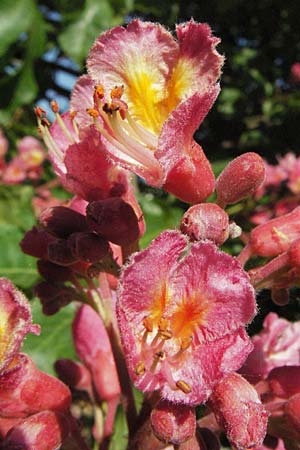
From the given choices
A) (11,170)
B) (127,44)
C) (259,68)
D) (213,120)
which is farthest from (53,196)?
(127,44)

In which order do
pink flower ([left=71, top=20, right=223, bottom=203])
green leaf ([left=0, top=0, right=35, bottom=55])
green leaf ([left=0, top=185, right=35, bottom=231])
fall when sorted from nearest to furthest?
1. pink flower ([left=71, top=20, right=223, bottom=203])
2. green leaf ([left=0, top=185, right=35, bottom=231])
3. green leaf ([left=0, top=0, right=35, bottom=55])

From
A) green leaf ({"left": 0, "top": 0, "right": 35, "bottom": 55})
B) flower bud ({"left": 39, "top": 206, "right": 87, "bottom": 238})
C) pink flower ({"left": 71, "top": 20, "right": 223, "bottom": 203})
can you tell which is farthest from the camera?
green leaf ({"left": 0, "top": 0, "right": 35, "bottom": 55})

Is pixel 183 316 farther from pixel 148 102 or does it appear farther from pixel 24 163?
pixel 24 163

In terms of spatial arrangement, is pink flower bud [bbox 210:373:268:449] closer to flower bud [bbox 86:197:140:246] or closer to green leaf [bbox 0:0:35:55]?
flower bud [bbox 86:197:140:246]

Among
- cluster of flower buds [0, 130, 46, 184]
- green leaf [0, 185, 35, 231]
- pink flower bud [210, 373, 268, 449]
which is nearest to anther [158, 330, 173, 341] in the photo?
pink flower bud [210, 373, 268, 449]

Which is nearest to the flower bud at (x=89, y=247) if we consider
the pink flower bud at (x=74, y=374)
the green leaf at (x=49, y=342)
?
the pink flower bud at (x=74, y=374)

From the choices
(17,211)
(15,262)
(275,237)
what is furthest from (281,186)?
(275,237)

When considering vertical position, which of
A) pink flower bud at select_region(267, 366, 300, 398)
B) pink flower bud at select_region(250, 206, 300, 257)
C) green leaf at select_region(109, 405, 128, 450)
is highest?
pink flower bud at select_region(250, 206, 300, 257)
